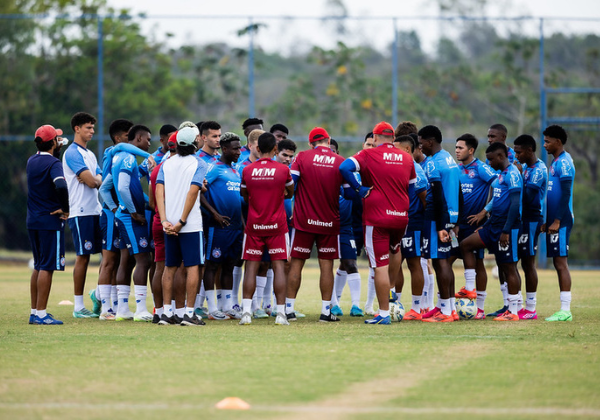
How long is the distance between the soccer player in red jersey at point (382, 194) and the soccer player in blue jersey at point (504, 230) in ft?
4.41

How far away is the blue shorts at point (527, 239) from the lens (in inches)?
440

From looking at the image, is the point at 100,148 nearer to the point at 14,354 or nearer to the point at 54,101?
the point at 54,101

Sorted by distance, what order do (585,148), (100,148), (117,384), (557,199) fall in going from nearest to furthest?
(117,384)
(557,199)
(100,148)
(585,148)

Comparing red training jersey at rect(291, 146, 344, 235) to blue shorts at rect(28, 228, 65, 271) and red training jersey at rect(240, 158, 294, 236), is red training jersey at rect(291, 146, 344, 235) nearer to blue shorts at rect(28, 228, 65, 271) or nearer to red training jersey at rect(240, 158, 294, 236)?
red training jersey at rect(240, 158, 294, 236)

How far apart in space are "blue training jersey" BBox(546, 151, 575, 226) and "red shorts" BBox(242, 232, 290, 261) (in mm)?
3637

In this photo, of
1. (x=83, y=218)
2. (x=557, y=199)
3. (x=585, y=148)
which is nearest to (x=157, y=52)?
(x=585, y=148)

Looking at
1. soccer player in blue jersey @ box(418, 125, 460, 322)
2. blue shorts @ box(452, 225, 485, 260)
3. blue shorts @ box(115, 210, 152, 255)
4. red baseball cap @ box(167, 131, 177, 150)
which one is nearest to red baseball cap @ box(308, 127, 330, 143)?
soccer player in blue jersey @ box(418, 125, 460, 322)

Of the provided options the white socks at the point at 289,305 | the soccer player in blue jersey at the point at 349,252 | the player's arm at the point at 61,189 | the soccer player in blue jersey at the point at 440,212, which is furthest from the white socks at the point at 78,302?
the soccer player in blue jersey at the point at 440,212

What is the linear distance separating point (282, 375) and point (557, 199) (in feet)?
18.5

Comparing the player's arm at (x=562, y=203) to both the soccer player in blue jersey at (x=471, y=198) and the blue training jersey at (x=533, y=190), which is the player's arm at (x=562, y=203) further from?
the soccer player in blue jersey at (x=471, y=198)

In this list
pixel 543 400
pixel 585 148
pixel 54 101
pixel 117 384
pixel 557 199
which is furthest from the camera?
pixel 585 148

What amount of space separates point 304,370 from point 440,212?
4.16 metres

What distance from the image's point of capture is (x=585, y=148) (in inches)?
1148

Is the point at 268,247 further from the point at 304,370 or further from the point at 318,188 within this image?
the point at 304,370
